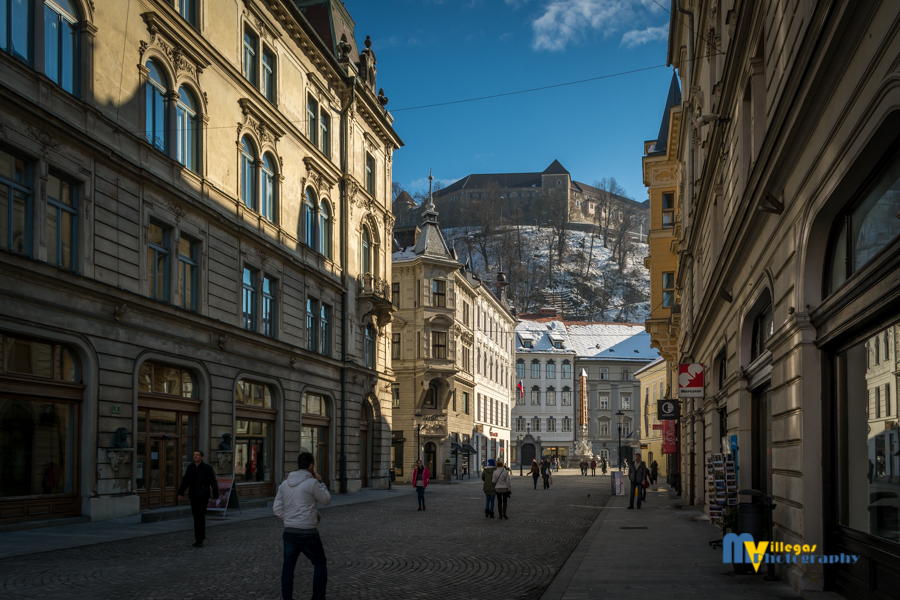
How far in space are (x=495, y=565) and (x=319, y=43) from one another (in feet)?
79.5

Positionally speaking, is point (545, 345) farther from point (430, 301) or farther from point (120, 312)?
point (120, 312)

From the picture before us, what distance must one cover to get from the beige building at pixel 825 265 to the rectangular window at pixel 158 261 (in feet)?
46.4

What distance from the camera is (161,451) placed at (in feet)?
71.2

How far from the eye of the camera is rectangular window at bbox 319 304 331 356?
3316cm

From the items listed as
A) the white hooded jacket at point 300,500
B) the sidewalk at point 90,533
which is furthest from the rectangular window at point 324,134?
the white hooded jacket at point 300,500

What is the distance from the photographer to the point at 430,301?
180ft

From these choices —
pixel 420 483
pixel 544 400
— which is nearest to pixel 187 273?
pixel 420 483

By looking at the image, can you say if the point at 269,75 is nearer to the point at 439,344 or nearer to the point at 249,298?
the point at 249,298

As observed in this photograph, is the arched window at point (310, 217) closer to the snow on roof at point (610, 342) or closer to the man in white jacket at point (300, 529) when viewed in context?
the man in white jacket at point (300, 529)

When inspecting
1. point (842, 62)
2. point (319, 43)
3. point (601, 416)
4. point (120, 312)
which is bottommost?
point (601, 416)

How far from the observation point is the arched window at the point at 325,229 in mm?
33438

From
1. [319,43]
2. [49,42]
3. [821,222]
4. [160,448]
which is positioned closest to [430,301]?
[319,43]

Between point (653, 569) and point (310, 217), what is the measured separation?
23.3 meters

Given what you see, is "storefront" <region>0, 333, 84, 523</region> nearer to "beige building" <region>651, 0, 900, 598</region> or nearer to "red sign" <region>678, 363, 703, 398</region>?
"beige building" <region>651, 0, 900, 598</region>
